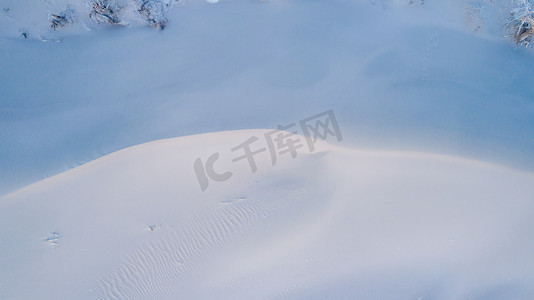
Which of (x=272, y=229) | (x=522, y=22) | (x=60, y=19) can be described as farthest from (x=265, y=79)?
(x=522, y=22)

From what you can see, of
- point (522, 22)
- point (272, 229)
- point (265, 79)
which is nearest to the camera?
point (522, 22)

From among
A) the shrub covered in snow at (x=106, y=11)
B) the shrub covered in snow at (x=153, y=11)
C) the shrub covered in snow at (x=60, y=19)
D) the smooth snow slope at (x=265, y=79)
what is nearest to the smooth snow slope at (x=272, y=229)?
the smooth snow slope at (x=265, y=79)

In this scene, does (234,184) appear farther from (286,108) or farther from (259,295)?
(259,295)

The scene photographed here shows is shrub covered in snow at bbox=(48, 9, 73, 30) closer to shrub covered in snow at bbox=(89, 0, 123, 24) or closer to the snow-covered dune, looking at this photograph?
the snow-covered dune

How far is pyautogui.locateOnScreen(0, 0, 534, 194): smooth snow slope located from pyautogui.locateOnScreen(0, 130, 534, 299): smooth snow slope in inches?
14.2

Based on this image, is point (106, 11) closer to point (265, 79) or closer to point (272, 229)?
point (265, 79)

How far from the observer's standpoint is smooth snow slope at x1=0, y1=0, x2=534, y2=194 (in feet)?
13.1

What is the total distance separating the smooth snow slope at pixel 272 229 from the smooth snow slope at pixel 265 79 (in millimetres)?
361

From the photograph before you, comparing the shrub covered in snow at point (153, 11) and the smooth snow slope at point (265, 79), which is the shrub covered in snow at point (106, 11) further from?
the shrub covered in snow at point (153, 11)

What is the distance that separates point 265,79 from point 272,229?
2.37 meters

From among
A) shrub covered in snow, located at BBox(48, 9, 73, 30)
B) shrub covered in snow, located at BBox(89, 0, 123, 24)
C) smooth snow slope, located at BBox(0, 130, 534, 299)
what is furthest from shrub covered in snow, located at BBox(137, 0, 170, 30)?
smooth snow slope, located at BBox(0, 130, 534, 299)

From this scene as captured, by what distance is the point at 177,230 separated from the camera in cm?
394

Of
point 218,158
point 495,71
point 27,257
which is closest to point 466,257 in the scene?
point 495,71

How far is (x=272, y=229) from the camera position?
13.0 ft
